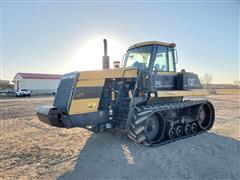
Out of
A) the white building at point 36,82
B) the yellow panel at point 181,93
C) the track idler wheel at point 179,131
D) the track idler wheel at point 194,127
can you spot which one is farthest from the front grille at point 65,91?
the white building at point 36,82

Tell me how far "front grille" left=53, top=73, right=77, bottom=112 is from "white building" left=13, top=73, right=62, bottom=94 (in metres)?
42.7

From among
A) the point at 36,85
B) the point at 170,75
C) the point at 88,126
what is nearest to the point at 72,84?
the point at 88,126

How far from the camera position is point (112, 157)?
583 cm

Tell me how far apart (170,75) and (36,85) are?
44.3 metres

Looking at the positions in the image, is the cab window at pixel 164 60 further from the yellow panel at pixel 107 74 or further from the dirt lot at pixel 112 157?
the dirt lot at pixel 112 157

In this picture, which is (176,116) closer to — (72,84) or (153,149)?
(153,149)

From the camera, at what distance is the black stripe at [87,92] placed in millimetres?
6109

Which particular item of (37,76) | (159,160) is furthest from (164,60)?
(37,76)

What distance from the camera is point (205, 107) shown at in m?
9.72

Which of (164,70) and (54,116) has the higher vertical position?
(164,70)

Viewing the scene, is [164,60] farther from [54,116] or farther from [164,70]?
[54,116]

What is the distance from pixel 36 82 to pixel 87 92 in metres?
44.6

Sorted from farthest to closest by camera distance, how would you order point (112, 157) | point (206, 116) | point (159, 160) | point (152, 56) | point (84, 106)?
point (206, 116), point (152, 56), point (84, 106), point (112, 157), point (159, 160)

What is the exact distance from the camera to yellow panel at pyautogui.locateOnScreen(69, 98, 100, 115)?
6043mm
